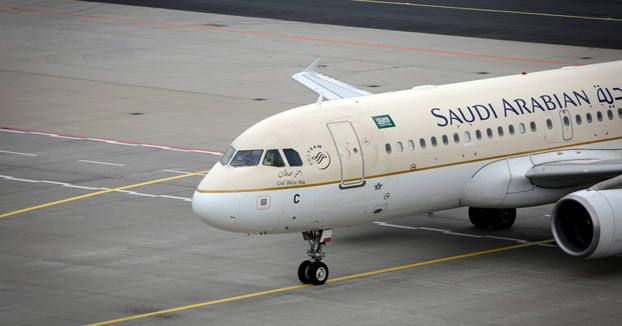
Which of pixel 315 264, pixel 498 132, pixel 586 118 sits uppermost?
pixel 586 118

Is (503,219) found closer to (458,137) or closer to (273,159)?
(458,137)

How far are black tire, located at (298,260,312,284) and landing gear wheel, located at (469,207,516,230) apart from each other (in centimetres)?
775

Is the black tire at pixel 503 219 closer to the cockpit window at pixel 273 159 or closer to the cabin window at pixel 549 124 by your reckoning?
the cabin window at pixel 549 124

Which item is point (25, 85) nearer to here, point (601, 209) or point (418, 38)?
point (418, 38)

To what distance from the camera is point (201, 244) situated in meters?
34.6

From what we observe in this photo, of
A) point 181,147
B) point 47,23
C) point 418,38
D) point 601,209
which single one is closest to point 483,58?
point 418,38

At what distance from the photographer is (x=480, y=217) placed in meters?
35.9

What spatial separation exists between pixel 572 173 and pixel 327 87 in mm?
12981

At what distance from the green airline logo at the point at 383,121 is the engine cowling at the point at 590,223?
5.15 meters

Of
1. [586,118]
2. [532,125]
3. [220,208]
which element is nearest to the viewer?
[220,208]

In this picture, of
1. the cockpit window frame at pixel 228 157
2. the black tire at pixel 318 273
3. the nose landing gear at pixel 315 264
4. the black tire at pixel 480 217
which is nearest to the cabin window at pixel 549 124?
→ the black tire at pixel 480 217

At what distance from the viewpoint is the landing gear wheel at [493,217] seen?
35594 millimetres

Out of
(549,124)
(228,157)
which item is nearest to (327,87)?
(549,124)

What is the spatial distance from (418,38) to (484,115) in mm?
43772
